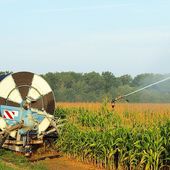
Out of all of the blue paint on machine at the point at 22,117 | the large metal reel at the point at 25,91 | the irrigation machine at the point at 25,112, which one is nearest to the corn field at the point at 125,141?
the irrigation machine at the point at 25,112

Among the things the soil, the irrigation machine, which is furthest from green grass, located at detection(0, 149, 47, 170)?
the soil

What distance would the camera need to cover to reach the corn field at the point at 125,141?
12.2 m

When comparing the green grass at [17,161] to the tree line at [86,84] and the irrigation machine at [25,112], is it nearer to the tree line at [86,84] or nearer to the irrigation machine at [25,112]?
the irrigation machine at [25,112]

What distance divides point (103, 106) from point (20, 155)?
4949mm

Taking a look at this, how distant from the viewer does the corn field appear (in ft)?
40.1

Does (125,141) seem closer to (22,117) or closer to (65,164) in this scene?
(65,164)

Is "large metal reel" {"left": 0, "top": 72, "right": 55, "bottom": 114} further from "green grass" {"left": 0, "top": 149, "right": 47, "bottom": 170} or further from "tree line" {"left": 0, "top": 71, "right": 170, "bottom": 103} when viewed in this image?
"tree line" {"left": 0, "top": 71, "right": 170, "bottom": 103}

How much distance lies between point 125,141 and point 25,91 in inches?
162

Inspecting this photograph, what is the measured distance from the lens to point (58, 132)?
610 inches

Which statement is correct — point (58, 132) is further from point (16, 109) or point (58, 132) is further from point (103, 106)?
point (103, 106)

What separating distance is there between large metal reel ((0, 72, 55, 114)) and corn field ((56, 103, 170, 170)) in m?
1.42

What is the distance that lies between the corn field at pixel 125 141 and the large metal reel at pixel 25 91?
1.42 meters

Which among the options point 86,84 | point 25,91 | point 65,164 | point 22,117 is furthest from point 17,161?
point 86,84

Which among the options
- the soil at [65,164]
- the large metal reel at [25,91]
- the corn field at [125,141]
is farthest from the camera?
the large metal reel at [25,91]
